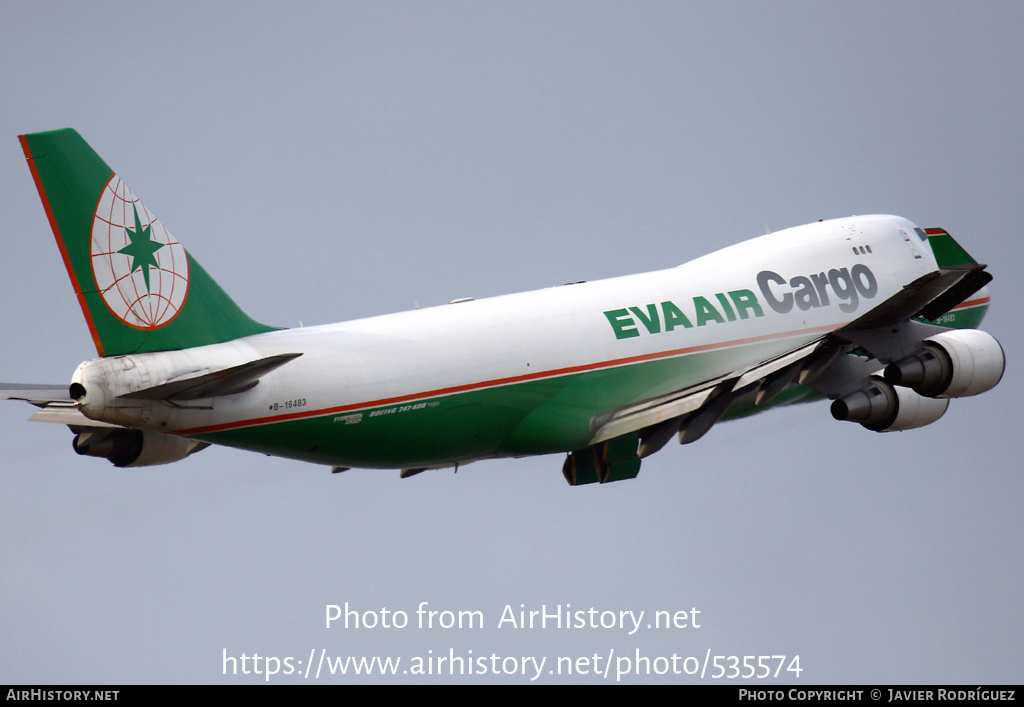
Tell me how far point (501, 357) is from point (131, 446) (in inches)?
314

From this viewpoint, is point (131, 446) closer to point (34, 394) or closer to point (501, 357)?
point (34, 394)

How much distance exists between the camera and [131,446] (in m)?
30.5

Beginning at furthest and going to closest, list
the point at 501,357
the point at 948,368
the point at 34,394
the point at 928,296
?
the point at 948,368 → the point at 34,394 → the point at 501,357 → the point at 928,296

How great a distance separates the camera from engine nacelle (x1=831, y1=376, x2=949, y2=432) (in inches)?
1202

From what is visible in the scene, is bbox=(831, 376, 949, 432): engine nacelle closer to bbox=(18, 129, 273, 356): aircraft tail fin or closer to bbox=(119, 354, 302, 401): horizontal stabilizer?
bbox=(119, 354, 302, 401): horizontal stabilizer

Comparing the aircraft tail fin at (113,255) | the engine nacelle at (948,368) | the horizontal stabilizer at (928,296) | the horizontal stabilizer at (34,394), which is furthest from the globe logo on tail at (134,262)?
the engine nacelle at (948,368)

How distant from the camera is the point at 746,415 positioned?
3375cm

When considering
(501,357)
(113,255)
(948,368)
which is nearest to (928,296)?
(948,368)

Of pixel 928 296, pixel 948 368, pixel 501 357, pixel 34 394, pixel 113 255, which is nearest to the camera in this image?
pixel 113 255

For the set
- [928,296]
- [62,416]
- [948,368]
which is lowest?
[948,368]

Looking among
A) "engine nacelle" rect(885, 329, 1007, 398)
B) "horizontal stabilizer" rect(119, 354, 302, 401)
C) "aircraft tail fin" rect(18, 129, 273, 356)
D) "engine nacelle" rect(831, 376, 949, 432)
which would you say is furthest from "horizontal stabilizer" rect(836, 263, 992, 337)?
"aircraft tail fin" rect(18, 129, 273, 356)

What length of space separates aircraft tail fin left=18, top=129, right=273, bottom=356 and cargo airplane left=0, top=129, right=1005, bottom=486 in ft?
0.09

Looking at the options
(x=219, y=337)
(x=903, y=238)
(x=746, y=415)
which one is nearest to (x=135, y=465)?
(x=219, y=337)


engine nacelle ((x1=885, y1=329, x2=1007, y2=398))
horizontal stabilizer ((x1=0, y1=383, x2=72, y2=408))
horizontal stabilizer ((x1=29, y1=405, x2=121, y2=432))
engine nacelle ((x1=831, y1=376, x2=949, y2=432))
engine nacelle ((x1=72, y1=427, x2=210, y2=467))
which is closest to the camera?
horizontal stabilizer ((x1=0, y1=383, x2=72, y2=408))
